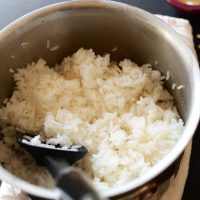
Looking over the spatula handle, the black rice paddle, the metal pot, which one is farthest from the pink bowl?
the spatula handle

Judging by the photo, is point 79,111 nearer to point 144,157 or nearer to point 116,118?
point 116,118

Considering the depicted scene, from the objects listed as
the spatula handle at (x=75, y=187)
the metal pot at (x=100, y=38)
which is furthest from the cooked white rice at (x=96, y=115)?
the spatula handle at (x=75, y=187)

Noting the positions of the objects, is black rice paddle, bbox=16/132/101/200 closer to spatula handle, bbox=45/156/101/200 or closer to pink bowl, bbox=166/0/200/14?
spatula handle, bbox=45/156/101/200

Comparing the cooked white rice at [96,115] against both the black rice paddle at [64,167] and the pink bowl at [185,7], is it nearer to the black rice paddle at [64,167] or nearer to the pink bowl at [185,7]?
the black rice paddle at [64,167]

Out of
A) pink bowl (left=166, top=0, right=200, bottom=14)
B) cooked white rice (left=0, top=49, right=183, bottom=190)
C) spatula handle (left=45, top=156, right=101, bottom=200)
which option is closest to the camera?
spatula handle (left=45, top=156, right=101, bottom=200)

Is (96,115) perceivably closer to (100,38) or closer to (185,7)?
(100,38)

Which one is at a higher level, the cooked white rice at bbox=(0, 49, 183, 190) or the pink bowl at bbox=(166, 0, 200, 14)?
the pink bowl at bbox=(166, 0, 200, 14)

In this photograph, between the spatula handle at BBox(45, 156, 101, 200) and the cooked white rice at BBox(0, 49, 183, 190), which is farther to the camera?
the cooked white rice at BBox(0, 49, 183, 190)
